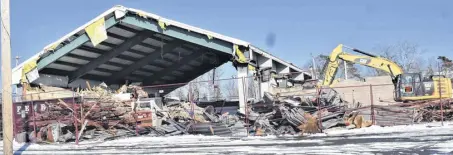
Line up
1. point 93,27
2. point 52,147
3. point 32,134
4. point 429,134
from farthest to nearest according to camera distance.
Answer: point 93,27 < point 32,134 < point 52,147 < point 429,134

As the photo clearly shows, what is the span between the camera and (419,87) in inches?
990

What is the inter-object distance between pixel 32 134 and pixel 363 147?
49.6 feet

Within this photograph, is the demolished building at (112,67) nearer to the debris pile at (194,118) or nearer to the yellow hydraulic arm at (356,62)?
the debris pile at (194,118)

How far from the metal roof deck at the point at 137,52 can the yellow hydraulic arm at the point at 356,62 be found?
2233mm

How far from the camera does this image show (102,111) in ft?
71.2

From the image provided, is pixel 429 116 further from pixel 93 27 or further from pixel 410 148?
pixel 93 27

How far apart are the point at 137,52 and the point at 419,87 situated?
661 inches

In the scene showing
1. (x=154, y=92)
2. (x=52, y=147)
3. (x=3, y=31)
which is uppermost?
(x=3, y=31)

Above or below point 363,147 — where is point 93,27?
above

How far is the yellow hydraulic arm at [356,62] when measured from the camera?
91.4 ft

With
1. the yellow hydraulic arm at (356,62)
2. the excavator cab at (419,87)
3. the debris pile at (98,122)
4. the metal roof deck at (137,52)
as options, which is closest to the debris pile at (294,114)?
the debris pile at (98,122)

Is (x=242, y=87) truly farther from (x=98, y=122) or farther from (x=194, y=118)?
(x=98, y=122)

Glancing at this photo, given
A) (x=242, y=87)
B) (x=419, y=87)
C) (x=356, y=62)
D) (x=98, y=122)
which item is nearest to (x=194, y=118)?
(x=242, y=87)

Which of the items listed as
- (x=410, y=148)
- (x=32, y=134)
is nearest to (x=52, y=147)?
(x=32, y=134)
